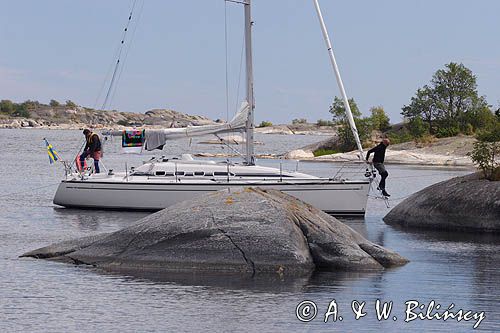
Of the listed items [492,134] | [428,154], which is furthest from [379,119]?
[492,134]

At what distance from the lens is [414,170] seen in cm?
6262

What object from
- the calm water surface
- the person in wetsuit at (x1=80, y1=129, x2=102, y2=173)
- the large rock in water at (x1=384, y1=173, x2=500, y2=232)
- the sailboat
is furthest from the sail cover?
the calm water surface

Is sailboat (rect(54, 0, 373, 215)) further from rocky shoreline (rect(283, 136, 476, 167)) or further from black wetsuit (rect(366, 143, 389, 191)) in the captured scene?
rocky shoreline (rect(283, 136, 476, 167))

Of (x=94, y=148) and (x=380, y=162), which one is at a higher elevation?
(x=94, y=148)

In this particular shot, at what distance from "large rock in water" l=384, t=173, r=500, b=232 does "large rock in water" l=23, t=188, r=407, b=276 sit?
7.21m

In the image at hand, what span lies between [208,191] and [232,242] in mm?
13051

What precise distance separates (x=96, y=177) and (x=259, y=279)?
54.1 feet

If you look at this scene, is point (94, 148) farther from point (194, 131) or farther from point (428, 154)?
point (428, 154)

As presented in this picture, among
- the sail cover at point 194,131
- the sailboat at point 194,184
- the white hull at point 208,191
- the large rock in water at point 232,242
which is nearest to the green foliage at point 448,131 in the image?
the sailboat at point 194,184

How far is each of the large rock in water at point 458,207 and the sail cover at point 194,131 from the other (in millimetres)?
7781

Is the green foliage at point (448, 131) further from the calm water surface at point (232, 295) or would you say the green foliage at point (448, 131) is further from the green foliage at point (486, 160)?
the calm water surface at point (232, 295)

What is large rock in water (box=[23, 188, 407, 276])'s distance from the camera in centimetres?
1873

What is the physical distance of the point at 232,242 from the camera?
1880cm

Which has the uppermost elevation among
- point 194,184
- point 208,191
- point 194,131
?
point 194,131
